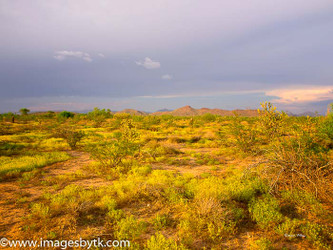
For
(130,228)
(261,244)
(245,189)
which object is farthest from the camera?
(245,189)

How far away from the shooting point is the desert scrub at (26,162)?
9.12 metres

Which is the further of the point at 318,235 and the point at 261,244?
the point at 318,235

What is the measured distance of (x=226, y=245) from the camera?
13.8 feet

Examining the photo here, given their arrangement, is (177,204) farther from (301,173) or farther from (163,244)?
(301,173)

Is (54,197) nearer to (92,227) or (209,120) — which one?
(92,227)

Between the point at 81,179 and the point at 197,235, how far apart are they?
19.6 ft

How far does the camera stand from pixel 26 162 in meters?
10.3

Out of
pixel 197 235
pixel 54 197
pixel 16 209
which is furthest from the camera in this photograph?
pixel 54 197

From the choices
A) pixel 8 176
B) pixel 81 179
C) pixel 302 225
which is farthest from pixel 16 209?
pixel 302 225

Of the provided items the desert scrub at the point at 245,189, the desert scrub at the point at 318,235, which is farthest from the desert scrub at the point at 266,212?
the desert scrub at the point at 318,235

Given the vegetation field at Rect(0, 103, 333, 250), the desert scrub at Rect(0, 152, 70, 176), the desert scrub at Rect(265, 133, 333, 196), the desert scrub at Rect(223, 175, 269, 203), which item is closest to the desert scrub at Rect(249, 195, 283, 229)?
the vegetation field at Rect(0, 103, 333, 250)

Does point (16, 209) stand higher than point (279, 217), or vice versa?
point (279, 217)

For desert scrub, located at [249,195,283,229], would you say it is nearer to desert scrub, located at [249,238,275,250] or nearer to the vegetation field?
the vegetation field

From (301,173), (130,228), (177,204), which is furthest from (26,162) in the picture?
(301,173)
